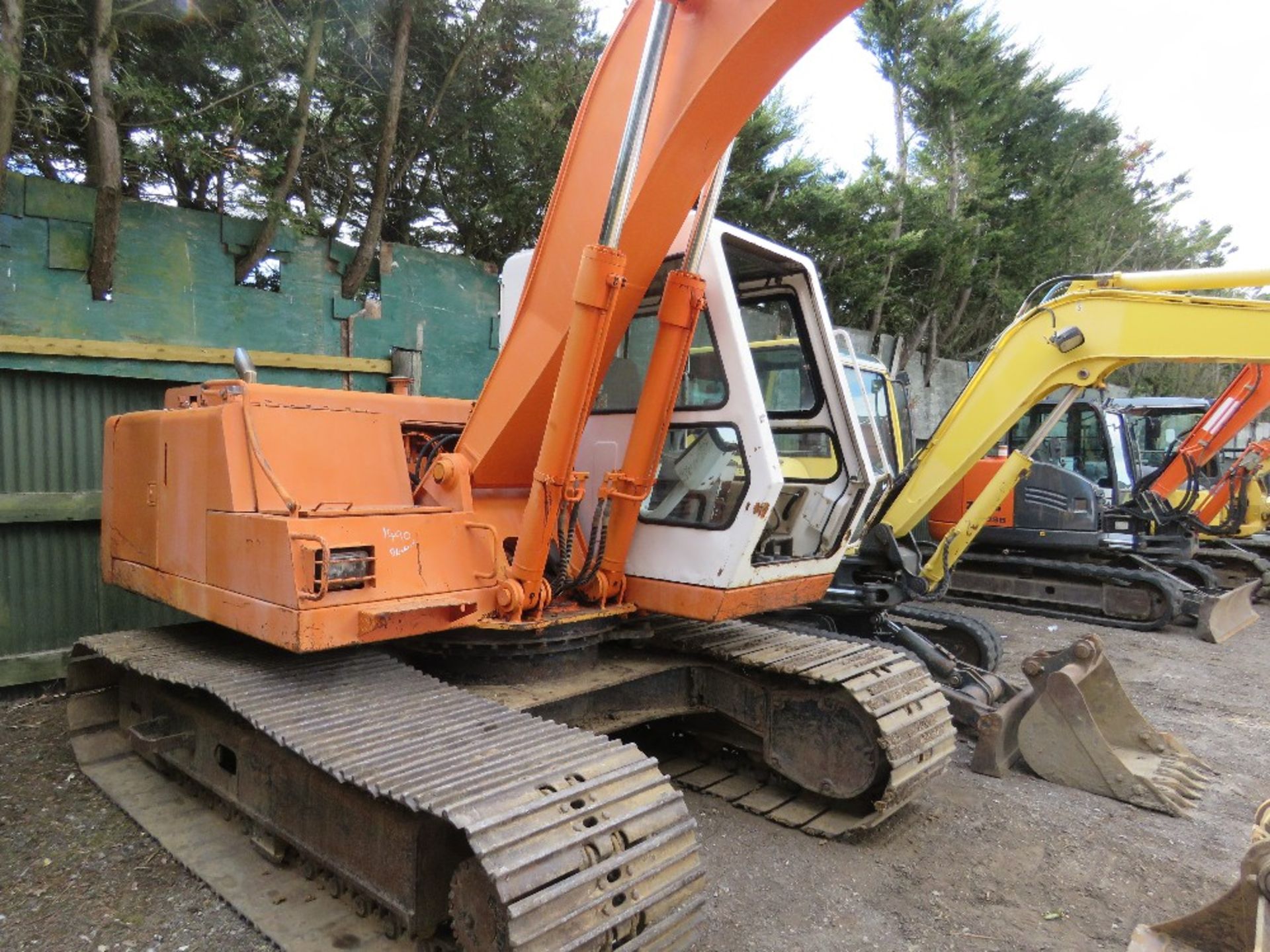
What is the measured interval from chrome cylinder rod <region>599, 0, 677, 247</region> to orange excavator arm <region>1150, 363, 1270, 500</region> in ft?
28.2

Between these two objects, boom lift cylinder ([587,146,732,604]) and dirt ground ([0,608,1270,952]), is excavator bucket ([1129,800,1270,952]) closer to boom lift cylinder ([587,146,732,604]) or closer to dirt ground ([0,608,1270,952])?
dirt ground ([0,608,1270,952])

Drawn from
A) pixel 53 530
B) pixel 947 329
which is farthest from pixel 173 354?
pixel 947 329

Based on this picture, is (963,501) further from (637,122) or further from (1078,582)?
(637,122)

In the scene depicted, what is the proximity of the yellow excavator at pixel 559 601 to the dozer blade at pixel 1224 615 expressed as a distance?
427 cm

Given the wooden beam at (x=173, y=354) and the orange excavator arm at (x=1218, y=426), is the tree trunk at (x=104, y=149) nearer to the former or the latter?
the wooden beam at (x=173, y=354)

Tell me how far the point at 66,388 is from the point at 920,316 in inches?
552

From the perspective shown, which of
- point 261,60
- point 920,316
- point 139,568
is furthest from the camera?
point 920,316

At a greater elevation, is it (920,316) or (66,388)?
(920,316)

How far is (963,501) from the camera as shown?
8719mm

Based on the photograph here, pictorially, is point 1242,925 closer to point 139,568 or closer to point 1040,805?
point 1040,805

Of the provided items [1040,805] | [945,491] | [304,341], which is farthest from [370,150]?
[1040,805]

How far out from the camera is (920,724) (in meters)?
3.64

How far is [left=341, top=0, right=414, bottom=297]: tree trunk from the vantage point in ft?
22.8

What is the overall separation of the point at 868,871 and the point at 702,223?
2542 mm
